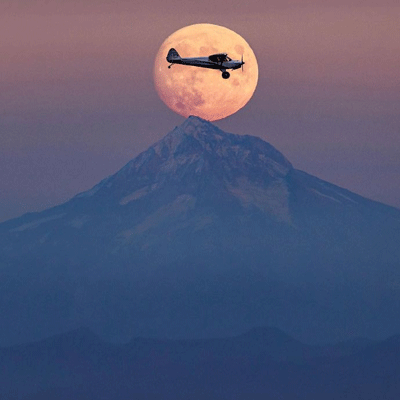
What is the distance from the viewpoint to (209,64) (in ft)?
559

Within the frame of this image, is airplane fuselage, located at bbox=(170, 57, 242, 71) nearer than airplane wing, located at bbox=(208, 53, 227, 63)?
No

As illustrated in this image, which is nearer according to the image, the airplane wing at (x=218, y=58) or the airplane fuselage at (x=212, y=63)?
the airplane wing at (x=218, y=58)

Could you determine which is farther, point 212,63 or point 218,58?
point 212,63

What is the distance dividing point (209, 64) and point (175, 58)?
976cm

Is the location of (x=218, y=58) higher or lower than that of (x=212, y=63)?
higher

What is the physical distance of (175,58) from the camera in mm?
178875
